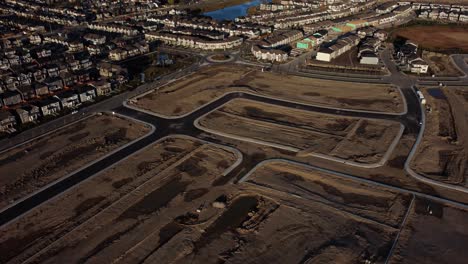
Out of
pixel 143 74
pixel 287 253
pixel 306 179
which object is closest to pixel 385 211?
pixel 306 179

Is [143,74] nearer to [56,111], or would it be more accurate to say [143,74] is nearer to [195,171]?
[56,111]

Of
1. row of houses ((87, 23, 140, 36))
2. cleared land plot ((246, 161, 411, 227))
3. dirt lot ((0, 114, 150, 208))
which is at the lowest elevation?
cleared land plot ((246, 161, 411, 227))

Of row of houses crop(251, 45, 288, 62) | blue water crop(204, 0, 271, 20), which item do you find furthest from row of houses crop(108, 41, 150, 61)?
blue water crop(204, 0, 271, 20)

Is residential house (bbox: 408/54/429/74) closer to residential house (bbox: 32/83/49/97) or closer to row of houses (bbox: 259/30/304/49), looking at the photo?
row of houses (bbox: 259/30/304/49)

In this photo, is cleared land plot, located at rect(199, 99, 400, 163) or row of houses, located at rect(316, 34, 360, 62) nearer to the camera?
cleared land plot, located at rect(199, 99, 400, 163)

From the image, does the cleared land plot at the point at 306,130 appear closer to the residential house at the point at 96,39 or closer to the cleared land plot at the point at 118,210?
the cleared land plot at the point at 118,210

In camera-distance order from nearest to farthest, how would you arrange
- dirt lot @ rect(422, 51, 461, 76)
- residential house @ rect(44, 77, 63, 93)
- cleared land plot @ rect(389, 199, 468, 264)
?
cleared land plot @ rect(389, 199, 468, 264)
residential house @ rect(44, 77, 63, 93)
dirt lot @ rect(422, 51, 461, 76)
